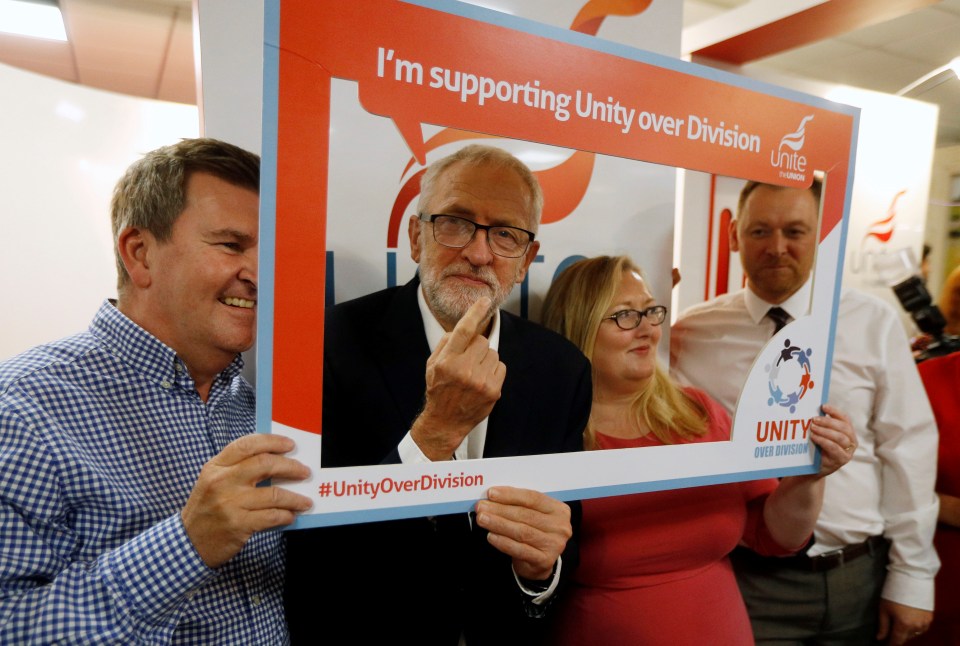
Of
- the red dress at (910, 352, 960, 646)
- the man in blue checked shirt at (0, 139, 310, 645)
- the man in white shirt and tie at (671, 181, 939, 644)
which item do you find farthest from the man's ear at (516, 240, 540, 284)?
the red dress at (910, 352, 960, 646)

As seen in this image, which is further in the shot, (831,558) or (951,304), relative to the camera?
(951,304)

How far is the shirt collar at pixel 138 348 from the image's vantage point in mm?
1075

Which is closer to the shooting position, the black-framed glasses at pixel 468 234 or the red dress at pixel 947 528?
the black-framed glasses at pixel 468 234

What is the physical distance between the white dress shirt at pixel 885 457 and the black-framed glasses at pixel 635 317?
1036 millimetres

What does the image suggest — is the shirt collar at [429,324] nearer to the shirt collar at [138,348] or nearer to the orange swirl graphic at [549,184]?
the orange swirl graphic at [549,184]

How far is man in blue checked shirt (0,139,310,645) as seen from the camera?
0.87 metres

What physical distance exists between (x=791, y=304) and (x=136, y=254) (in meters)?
1.31

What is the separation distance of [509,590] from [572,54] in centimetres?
100

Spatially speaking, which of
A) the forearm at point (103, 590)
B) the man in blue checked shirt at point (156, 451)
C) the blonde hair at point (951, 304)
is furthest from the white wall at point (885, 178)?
the forearm at point (103, 590)

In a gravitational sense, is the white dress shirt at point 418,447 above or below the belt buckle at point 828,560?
above

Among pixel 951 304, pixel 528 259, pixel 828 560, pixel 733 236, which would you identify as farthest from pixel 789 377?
pixel 951 304

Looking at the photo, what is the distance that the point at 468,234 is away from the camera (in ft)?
3.32

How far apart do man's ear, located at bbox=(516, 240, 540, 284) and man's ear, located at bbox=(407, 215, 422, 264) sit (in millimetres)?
185

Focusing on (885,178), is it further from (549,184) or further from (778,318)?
(549,184)
